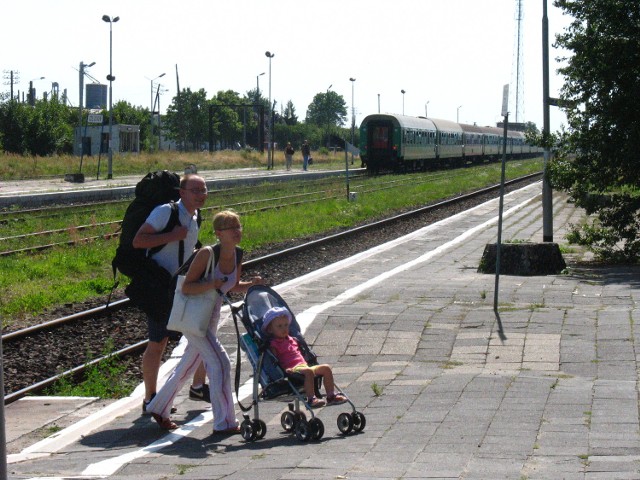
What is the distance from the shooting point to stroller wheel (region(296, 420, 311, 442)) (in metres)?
6.35

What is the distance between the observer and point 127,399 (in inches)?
318

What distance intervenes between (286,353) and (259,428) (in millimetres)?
488

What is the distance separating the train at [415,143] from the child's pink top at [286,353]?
123 feet

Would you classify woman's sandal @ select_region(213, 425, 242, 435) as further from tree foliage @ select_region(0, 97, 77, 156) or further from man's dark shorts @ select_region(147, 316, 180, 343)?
tree foliage @ select_region(0, 97, 77, 156)

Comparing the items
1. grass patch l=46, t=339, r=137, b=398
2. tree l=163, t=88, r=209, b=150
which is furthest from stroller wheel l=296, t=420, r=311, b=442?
tree l=163, t=88, r=209, b=150

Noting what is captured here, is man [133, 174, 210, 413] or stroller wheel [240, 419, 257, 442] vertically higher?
man [133, 174, 210, 413]

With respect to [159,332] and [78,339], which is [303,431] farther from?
[78,339]

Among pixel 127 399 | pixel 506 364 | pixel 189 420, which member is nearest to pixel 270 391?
pixel 189 420

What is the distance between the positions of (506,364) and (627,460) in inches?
122

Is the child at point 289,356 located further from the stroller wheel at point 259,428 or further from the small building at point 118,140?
the small building at point 118,140

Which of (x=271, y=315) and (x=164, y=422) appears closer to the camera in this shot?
(x=271, y=315)

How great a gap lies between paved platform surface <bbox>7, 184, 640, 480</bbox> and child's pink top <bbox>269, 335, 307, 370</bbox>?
0.45 meters

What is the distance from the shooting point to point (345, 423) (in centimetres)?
642

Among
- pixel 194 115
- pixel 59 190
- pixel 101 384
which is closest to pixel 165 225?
pixel 101 384
